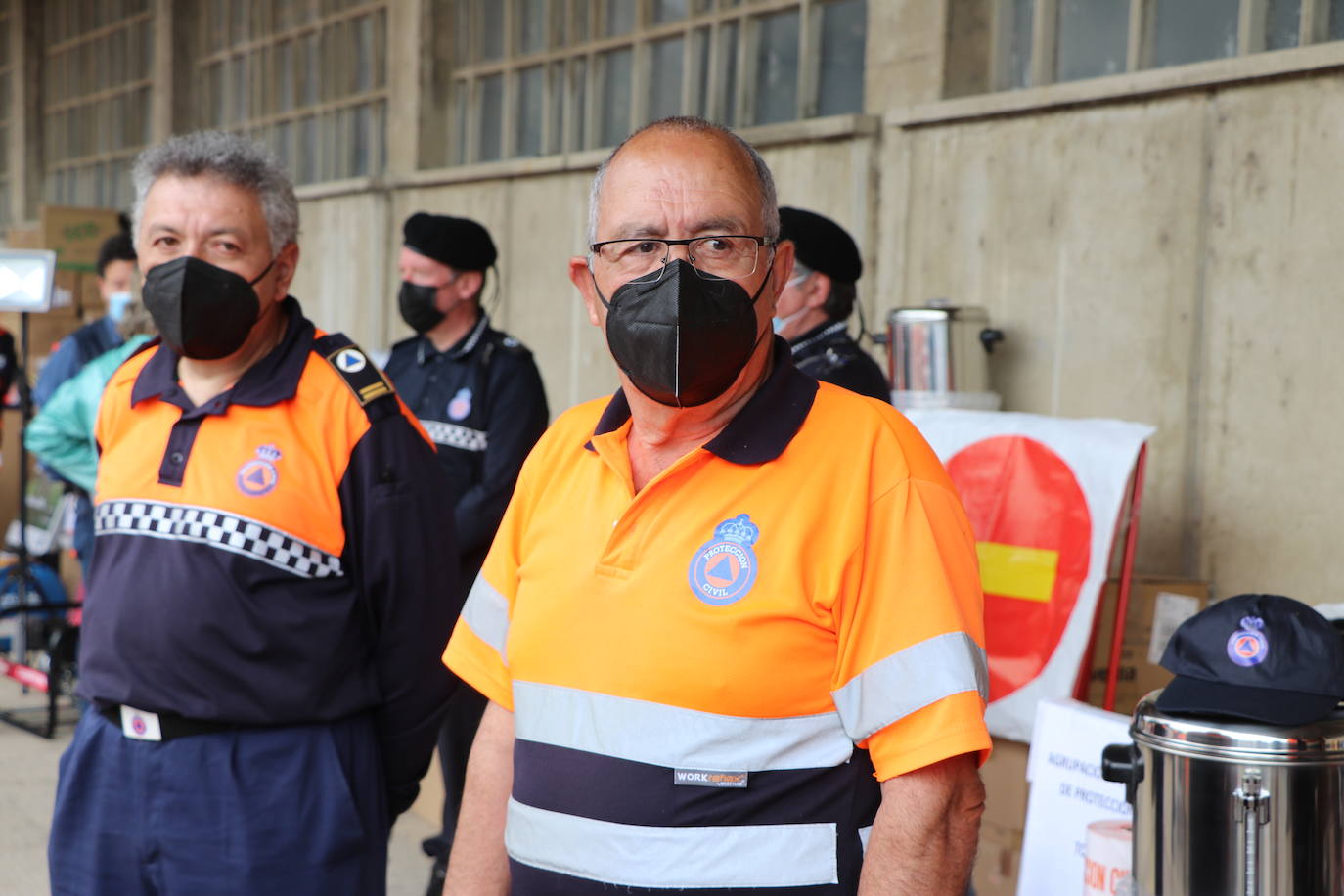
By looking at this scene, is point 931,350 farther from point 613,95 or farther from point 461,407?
point 613,95

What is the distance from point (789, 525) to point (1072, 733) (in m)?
1.94

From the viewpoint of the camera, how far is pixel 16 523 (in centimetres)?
760

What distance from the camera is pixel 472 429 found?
412 centimetres

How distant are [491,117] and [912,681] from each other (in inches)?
271

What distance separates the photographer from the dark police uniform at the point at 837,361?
10.2ft

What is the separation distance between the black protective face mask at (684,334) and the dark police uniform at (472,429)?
2379 mm

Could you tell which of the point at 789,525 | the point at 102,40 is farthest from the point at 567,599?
the point at 102,40

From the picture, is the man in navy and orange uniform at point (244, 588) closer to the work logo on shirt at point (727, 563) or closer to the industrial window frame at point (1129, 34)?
the work logo on shirt at point (727, 563)

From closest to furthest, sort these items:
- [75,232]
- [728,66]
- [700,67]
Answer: [728,66] < [700,67] < [75,232]

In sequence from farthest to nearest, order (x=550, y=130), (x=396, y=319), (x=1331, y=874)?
(x=396, y=319) < (x=550, y=130) < (x=1331, y=874)

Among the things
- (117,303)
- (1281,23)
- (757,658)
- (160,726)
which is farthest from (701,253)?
(117,303)

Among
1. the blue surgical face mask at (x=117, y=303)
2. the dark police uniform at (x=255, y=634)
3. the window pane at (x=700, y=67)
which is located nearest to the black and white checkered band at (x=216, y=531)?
the dark police uniform at (x=255, y=634)

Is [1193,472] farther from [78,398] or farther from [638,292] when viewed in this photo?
[78,398]

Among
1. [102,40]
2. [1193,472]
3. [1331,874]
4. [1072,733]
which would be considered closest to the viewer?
[1331,874]
